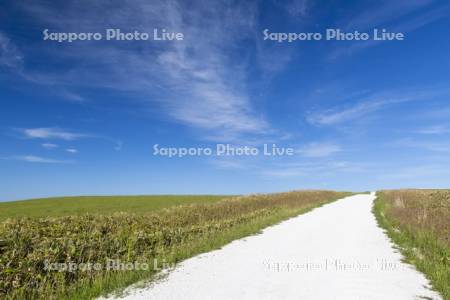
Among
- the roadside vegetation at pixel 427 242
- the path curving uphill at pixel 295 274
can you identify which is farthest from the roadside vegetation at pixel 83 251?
the roadside vegetation at pixel 427 242

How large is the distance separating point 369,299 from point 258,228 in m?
9.21

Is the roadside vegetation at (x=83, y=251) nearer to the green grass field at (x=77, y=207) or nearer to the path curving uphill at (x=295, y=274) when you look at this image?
the path curving uphill at (x=295, y=274)

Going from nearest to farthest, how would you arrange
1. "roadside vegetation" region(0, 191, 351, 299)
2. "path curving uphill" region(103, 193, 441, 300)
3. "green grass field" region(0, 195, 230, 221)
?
"path curving uphill" region(103, 193, 441, 300) < "roadside vegetation" region(0, 191, 351, 299) < "green grass field" region(0, 195, 230, 221)

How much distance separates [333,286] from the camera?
721 cm

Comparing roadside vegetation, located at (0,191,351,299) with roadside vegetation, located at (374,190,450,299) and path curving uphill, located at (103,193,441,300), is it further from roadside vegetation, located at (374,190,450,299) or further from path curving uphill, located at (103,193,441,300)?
roadside vegetation, located at (374,190,450,299)

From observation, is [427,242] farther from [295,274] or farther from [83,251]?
[83,251]

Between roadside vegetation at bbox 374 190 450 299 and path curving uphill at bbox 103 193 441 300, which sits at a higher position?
roadside vegetation at bbox 374 190 450 299

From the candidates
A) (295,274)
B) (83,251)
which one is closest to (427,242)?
(295,274)

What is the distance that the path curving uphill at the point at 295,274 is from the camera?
6.80m

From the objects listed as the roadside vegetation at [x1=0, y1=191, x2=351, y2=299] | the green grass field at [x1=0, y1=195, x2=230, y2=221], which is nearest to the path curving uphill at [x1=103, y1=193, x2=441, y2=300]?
the roadside vegetation at [x1=0, y1=191, x2=351, y2=299]

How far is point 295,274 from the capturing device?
8.08m

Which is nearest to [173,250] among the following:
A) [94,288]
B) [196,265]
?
[196,265]

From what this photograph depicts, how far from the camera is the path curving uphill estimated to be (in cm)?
680

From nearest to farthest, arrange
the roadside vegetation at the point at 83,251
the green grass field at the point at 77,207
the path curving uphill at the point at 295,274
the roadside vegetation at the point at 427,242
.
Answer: the path curving uphill at the point at 295,274, the roadside vegetation at the point at 83,251, the roadside vegetation at the point at 427,242, the green grass field at the point at 77,207
